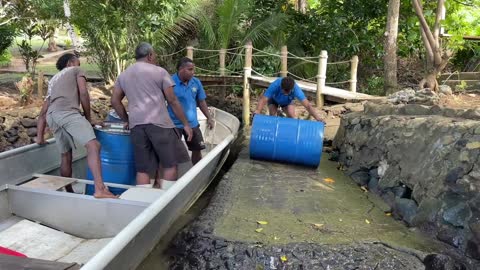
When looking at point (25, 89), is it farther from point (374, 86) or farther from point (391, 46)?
point (374, 86)

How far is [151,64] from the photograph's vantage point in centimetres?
425

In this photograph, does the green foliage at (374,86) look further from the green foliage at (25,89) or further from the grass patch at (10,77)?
the grass patch at (10,77)

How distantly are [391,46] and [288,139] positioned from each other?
15.4ft

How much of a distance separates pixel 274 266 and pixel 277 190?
5.40 feet

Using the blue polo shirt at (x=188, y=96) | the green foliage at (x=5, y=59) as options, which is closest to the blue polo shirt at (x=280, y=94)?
the blue polo shirt at (x=188, y=96)

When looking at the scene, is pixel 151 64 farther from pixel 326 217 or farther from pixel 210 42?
pixel 210 42

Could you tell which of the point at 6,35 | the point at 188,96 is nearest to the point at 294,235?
the point at 188,96

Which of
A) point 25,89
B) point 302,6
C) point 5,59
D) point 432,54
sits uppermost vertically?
point 302,6

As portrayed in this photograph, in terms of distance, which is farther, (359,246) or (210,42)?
(210,42)

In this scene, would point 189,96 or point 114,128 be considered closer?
point 114,128

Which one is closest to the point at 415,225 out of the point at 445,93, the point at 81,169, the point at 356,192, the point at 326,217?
the point at 326,217

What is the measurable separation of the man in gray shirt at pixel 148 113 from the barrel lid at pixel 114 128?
226mm

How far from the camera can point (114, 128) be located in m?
4.54

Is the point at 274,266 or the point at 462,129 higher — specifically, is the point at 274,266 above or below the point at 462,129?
below
